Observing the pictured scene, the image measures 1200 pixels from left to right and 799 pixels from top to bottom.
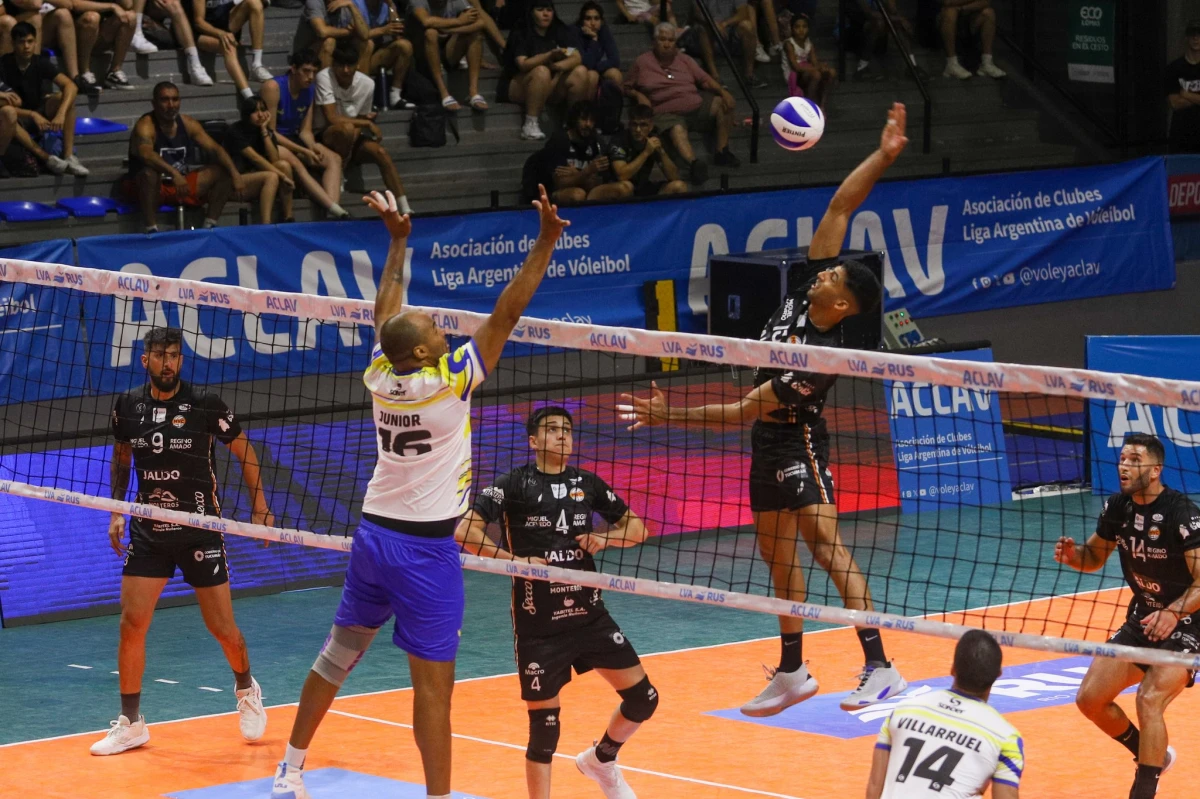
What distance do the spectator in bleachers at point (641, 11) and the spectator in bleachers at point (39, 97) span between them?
741 cm

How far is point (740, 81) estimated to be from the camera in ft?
74.2

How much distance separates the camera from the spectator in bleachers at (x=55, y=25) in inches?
724

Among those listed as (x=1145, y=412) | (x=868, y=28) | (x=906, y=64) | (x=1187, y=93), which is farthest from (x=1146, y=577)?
(x=1187, y=93)

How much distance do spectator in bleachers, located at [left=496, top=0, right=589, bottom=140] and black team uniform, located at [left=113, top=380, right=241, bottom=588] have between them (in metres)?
11.5

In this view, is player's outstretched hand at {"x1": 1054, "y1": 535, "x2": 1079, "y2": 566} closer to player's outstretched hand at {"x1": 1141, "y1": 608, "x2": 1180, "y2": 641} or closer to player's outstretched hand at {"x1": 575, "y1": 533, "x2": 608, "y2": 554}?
player's outstretched hand at {"x1": 1141, "y1": 608, "x2": 1180, "y2": 641}

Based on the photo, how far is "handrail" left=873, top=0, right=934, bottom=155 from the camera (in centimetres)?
2361

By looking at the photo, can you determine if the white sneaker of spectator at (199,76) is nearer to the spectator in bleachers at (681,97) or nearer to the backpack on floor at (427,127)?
the backpack on floor at (427,127)

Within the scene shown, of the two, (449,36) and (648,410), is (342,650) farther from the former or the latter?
(449,36)

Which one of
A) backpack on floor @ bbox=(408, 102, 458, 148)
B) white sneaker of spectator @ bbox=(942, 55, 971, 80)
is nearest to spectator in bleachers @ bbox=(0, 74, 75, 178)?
backpack on floor @ bbox=(408, 102, 458, 148)

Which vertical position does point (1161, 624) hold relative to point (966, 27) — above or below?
below

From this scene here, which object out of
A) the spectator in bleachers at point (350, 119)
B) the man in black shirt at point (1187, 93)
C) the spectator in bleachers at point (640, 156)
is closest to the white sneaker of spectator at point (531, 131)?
the spectator in bleachers at point (640, 156)

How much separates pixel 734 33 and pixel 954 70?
3402 millimetres

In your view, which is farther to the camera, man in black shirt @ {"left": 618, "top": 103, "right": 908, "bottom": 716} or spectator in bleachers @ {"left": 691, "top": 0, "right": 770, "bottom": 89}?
spectator in bleachers @ {"left": 691, "top": 0, "right": 770, "bottom": 89}

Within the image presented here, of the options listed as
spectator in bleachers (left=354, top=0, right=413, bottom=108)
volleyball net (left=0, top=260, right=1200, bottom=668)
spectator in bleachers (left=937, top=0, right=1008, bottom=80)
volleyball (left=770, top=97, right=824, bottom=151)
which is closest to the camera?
volleyball (left=770, top=97, right=824, bottom=151)
